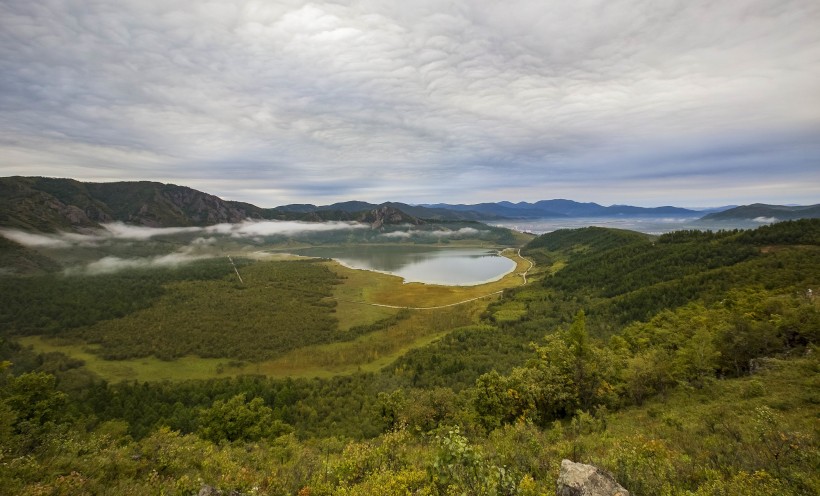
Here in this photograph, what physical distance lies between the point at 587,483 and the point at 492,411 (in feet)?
56.6

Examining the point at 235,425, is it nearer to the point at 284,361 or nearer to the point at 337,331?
the point at 284,361

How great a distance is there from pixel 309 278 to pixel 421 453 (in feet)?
399

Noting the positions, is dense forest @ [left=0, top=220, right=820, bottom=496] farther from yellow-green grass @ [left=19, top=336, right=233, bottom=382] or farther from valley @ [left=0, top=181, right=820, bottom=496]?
yellow-green grass @ [left=19, top=336, right=233, bottom=382]

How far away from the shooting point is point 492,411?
86.3 feet

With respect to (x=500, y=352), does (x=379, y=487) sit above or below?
above

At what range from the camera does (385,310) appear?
94.2 metres

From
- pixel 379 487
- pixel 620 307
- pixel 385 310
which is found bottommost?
pixel 385 310

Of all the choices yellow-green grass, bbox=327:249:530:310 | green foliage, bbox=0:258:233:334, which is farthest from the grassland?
green foliage, bbox=0:258:233:334

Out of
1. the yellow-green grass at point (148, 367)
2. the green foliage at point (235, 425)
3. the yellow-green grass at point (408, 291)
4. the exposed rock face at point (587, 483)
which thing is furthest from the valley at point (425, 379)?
the yellow-green grass at point (408, 291)

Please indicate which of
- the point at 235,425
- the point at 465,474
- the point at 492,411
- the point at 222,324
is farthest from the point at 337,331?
the point at 465,474

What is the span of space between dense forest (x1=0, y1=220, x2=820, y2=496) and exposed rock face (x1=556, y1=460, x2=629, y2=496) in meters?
0.70

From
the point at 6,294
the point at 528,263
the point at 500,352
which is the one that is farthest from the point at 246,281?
the point at 528,263

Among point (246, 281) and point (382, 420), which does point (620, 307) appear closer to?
point (382, 420)

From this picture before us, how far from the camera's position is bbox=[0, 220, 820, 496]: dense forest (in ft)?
40.9
